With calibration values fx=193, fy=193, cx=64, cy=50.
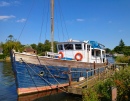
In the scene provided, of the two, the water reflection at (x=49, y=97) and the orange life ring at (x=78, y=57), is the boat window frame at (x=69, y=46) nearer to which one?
the orange life ring at (x=78, y=57)

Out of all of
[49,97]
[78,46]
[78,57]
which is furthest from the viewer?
[78,46]

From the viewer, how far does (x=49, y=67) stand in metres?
15.7

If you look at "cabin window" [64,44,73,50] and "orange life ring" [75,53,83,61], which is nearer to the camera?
"orange life ring" [75,53,83,61]

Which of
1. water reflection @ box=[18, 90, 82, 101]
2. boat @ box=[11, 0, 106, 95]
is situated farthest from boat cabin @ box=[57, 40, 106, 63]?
water reflection @ box=[18, 90, 82, 101]

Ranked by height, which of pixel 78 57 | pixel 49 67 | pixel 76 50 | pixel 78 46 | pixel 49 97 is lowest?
pixel 49 97

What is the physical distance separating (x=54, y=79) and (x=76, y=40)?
5324 millimetres

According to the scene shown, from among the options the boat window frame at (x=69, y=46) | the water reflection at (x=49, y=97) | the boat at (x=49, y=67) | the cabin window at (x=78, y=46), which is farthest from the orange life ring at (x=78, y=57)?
the water reflection at (x=49, y=97)

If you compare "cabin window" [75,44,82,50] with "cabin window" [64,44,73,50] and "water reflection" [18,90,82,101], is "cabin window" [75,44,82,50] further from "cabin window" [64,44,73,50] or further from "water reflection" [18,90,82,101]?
"water reflection" [18,90,82,101]

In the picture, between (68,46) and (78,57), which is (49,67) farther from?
(68,46)

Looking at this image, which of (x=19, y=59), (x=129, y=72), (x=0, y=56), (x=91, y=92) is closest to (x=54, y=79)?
(x=19, y=59)

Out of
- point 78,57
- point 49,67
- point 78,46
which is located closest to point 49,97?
point 49,67

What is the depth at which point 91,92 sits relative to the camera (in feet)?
33.8

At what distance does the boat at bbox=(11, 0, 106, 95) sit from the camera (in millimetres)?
14498

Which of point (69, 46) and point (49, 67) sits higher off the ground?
point (69, 46)
